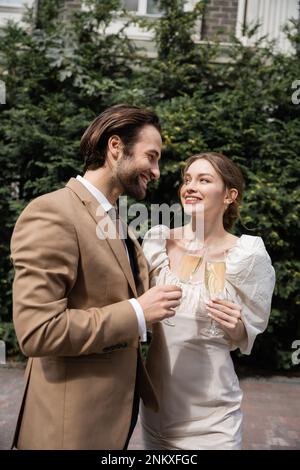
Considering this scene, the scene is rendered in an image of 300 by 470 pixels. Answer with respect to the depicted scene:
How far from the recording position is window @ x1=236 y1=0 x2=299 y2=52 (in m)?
7.52

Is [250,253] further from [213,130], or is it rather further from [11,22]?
[11,22]

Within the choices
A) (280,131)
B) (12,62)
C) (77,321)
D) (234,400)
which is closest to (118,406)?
(77,321)

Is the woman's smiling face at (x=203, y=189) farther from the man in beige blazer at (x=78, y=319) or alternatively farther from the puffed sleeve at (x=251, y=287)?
the man in beige blazer at (x=78, y=319)

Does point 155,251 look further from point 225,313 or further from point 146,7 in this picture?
point 146,7

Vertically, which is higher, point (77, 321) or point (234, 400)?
point (77, 321)

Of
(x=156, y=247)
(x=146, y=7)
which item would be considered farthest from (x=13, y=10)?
(x=156, y=247)

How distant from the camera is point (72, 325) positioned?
4.86 feet

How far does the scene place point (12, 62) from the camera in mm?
6324

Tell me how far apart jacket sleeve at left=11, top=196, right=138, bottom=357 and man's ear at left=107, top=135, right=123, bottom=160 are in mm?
405

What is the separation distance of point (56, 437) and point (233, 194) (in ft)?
4.57

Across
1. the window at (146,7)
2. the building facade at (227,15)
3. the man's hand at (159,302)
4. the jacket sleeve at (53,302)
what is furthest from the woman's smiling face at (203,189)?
the window at (146,7)

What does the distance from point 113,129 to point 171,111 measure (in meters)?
4.24

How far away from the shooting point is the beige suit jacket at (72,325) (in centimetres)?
148

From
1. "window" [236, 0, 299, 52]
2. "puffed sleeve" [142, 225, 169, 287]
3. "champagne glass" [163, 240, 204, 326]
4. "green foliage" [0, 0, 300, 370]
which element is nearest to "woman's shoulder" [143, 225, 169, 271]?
"puffed sleeve" [142, 225, 169, 287]
